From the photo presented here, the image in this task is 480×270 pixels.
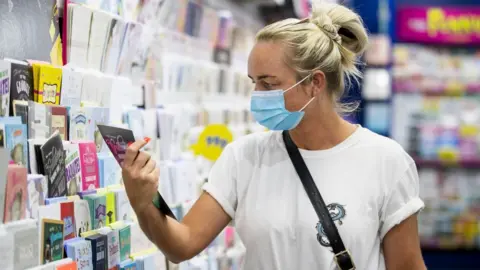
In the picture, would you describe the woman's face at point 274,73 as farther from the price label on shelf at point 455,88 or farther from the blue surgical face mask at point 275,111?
the price label on shelf at point 455,88

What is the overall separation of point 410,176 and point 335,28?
1.89 ft

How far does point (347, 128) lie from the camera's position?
2.58m

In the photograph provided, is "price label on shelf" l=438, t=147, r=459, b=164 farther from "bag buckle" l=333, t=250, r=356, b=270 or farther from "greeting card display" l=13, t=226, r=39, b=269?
"greeting card display" l=13, t=226, r=39, b=269

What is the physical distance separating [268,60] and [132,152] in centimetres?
62

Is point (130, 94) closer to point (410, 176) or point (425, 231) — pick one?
point (410, 176)

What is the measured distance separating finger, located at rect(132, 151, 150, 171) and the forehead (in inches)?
21.1

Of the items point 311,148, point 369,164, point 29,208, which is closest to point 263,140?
point 311,148

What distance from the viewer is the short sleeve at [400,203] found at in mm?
2424

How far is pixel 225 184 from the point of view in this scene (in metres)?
2.52

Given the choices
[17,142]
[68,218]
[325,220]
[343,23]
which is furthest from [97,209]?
[343,23]

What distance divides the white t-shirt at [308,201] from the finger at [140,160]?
0.44 m

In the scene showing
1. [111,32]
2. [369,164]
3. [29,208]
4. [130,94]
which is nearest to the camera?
[29,208]

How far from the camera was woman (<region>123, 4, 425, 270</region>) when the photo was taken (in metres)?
2.41

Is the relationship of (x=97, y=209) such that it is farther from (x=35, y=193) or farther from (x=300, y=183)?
Answer: (x=300, y=183)
